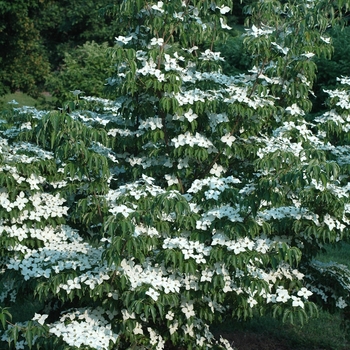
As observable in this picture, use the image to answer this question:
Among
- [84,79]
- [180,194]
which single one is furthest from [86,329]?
[84,79]

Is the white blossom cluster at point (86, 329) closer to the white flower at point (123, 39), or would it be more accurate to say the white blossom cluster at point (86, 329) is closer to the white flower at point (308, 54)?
the white flower at point (123, 39)

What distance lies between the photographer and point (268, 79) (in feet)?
12.2

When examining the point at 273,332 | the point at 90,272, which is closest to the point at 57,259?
the point at 90,272

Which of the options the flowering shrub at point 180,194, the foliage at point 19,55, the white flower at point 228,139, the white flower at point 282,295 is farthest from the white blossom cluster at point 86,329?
the foliage at point 19,55

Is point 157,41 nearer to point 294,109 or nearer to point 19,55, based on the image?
point 294,109

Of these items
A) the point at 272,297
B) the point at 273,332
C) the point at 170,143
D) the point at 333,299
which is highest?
the point at 170,143

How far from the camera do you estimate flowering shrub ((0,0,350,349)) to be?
3076mm

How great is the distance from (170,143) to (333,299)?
1.36 meters

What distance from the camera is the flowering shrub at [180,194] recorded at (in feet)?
10.1

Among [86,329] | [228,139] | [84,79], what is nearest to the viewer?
[86,329]

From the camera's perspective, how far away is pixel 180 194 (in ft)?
9.94

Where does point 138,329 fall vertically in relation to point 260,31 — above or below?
below

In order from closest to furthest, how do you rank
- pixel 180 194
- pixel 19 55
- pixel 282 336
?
pixel 180 194
pixel 282 336
pixel 19 55

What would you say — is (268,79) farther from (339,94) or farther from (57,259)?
(57,259)
